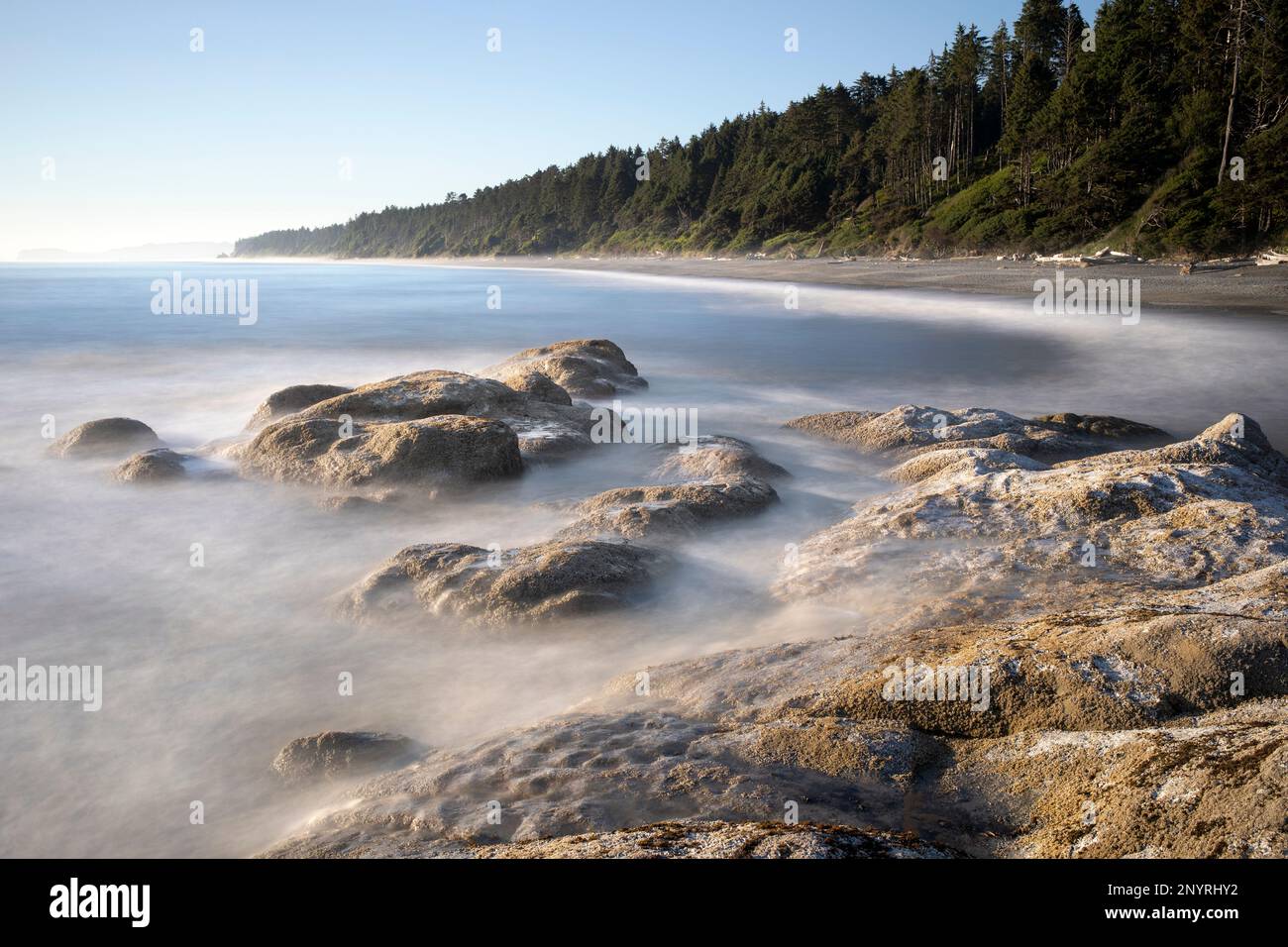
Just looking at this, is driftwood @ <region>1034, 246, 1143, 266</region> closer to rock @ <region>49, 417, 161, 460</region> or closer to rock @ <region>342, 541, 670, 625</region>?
rock @ <region>342, 541, 670, 625</region>

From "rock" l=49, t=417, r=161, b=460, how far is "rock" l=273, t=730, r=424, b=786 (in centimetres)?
913

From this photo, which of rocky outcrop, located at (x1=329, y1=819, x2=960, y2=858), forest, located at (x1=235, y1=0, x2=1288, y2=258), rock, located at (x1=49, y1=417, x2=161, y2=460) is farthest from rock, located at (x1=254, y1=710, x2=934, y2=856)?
forest, located at (x1=235, y1=0, x2=1288, y2=258)

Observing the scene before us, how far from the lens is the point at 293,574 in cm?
741

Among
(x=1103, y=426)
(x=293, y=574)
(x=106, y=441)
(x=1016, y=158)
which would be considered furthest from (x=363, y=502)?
(x=1016, y=158)

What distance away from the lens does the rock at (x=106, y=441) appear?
→ 11547 millimetres

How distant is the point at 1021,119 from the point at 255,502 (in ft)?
195

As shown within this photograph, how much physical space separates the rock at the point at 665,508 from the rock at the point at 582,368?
6.44 meters

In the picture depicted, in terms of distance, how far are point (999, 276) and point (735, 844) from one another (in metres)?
40.5

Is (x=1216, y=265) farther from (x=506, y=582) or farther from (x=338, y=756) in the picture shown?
(x=338, y=756)

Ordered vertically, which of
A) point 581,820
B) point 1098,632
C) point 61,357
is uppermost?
point 61,357
